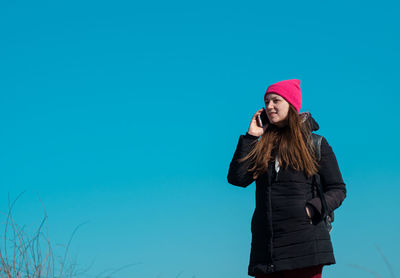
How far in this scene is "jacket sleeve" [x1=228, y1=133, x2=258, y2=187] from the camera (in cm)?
399

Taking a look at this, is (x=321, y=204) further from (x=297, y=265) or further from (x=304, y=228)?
(x=297, y=265)

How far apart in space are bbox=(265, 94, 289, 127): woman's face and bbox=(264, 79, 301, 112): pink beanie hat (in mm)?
33

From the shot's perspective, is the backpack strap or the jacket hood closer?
the backpack strap

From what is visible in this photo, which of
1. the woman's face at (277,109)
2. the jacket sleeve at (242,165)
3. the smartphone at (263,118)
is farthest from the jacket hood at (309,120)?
the jacket sleeve at (242,165)

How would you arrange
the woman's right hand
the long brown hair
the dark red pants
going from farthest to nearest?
the woman's right hand < the long brown hair < the dark red pants

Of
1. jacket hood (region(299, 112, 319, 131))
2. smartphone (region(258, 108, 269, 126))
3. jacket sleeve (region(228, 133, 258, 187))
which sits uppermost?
smartphone (region(258, 108, 269, 126))

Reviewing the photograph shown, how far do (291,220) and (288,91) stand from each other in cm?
97

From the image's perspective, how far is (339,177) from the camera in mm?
3891

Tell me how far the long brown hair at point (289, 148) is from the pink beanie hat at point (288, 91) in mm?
61

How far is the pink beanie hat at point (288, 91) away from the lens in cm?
405

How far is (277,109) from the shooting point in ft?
13.2

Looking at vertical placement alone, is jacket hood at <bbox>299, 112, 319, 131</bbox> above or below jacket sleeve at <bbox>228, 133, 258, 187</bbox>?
above

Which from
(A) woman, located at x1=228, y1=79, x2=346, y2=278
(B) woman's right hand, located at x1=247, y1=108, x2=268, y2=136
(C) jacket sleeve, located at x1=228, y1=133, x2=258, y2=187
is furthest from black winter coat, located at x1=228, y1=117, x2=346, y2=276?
(B) woman's right hand, located at x1=247, y1=108, x2=268, y2=136

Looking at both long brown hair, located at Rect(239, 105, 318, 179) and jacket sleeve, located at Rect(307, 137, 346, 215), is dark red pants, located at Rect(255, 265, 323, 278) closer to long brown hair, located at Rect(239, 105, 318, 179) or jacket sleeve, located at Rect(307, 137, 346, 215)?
jacket sleeve, located at Rect(307, 137, 346, 215)
